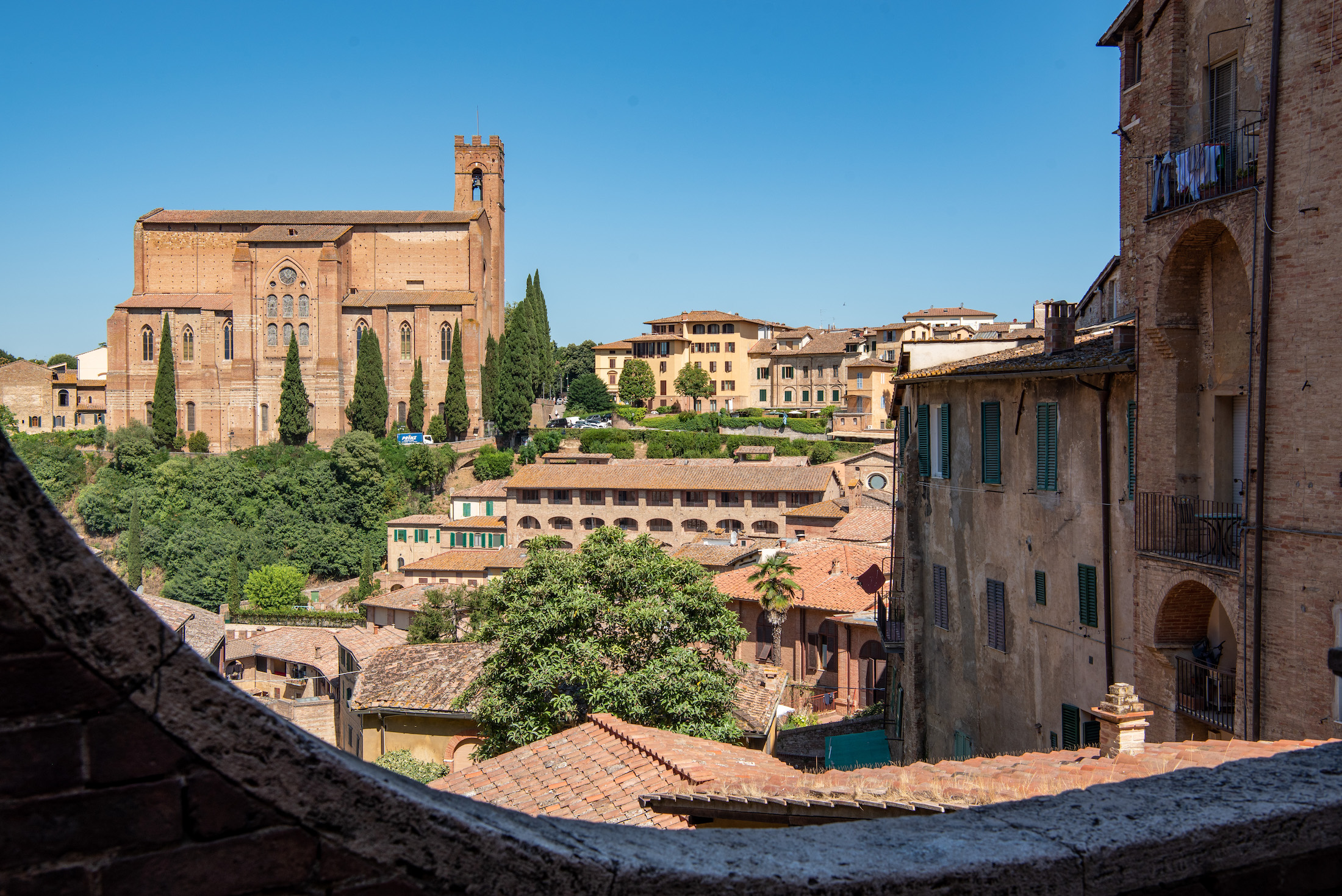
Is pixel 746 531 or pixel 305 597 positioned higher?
pixel 746 531

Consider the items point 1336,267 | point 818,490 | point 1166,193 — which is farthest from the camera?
point 818,490

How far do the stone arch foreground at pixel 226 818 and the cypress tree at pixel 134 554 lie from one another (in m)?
62.7

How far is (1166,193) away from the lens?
41.4 feet

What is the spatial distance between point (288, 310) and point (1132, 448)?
75656mm

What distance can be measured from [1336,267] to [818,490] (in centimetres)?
4480

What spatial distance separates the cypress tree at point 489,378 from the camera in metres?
75.8

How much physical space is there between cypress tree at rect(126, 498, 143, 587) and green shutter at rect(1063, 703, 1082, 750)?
5558 cm

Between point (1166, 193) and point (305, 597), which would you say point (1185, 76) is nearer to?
point (1166, 193)

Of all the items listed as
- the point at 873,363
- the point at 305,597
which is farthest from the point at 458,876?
the point at 873,363

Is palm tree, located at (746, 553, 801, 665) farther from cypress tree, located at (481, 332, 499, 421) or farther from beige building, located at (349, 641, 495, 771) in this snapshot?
cypress tree, located at (481, 332, 499, 421)

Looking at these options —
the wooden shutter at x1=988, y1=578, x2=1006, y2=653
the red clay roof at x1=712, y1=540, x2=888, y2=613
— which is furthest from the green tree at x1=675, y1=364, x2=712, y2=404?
the wooden shutter at x1=988, y1=578, x2=1006, y2=653

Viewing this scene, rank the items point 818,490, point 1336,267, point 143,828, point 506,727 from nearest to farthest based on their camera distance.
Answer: point 143,828, point 1336,267, point 506,727, point 818,490

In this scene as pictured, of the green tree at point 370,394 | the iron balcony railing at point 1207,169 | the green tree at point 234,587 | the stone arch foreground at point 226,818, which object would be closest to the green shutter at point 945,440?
the iron balcony railing at point 1207,169

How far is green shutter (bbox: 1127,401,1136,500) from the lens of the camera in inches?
508
